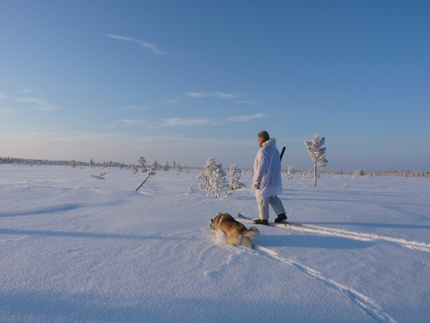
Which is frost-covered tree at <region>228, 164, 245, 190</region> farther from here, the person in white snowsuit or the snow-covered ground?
the snow-covered ground

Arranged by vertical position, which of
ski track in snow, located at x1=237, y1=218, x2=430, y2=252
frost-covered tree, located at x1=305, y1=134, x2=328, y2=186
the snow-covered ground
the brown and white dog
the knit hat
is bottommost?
the snow-covered ground

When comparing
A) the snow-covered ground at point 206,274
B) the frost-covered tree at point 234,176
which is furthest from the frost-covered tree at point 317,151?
the snow-covered ground at point 206,274

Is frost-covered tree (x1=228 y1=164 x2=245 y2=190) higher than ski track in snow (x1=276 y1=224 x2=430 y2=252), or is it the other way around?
frost-covered tree (x1=228 y1=164 x2=245 y2=190)

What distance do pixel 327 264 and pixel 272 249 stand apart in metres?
0.79

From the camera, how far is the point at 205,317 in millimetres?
1856

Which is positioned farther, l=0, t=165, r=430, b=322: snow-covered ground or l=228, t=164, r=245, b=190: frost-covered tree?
l=228, t=164, r=245, b=190: frost-covered tree

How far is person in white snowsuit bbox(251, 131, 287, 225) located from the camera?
207 inches

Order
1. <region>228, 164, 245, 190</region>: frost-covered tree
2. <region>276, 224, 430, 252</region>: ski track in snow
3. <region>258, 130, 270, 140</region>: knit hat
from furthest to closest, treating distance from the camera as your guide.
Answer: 1. <region>228, 164, 245, 190</region>: frost-covered tree
2. <region>258, 130, 270, 140</region>: knit hat
3. <region>276, 224, 430, 252</region>: ski track in snow

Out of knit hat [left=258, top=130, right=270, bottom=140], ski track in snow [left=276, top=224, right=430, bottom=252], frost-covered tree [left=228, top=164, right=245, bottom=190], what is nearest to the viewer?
ski track in snow [left=276, top=224, right=430, bottom=252]

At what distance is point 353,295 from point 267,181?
312 centimetres

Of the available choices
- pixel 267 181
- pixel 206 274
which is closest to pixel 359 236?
pixel 267 181

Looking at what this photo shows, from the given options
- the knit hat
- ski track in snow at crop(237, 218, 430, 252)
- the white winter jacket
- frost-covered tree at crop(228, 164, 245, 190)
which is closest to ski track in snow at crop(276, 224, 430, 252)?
ski track in snow at crop(237, 218, 430, 252)

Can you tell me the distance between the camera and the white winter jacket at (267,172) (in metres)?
5.27

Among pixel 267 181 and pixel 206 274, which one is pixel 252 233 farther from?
pixel 267 181
